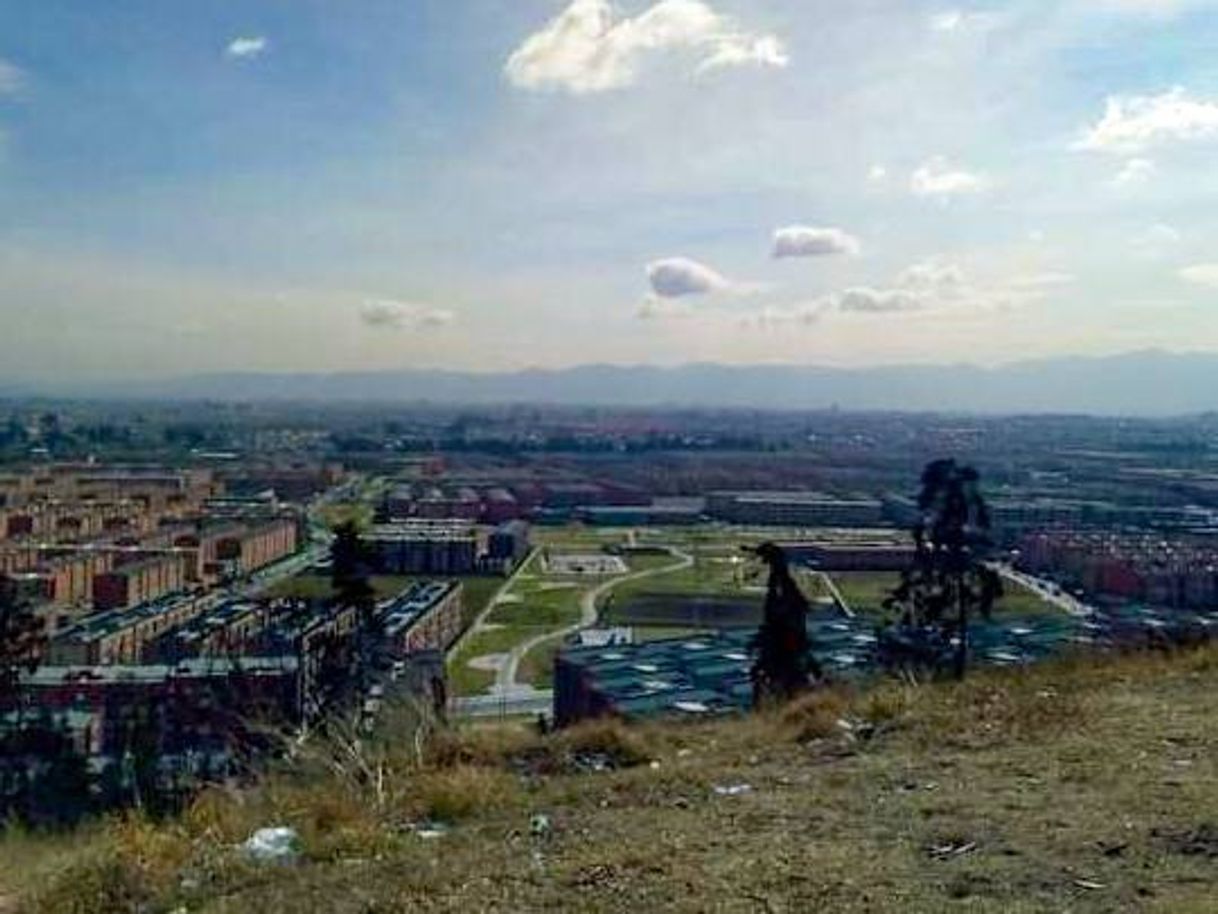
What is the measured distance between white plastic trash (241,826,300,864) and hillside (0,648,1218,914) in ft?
0.22

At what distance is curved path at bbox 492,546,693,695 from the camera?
19.4 metres

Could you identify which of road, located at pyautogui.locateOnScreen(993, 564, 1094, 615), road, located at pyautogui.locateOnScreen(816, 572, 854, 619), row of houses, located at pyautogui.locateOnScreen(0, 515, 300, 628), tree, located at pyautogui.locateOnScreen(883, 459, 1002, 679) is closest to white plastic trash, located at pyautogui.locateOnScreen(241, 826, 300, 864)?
tree, located at pyautogui.locateOnScreen(883, 459, 1002, 679)

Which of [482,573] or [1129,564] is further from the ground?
[1129,564]

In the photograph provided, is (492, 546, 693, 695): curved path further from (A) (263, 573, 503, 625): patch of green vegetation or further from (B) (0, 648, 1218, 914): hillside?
(B) (0, 648, 1218, 914): hillside

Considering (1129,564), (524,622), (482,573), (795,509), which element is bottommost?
(524,622)

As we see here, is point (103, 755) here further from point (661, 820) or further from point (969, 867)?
point (969, 867)

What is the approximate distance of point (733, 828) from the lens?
4195mm

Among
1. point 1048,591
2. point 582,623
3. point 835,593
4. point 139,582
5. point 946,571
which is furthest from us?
point 139,582

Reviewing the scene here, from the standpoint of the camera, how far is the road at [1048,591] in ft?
74.7

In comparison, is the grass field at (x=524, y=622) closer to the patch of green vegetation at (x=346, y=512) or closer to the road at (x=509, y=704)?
the road at (x=509, y=704)

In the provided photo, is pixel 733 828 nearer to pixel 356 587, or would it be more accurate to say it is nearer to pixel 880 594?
pixel 356 587

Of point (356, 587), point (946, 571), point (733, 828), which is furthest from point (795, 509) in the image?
point (733, 828)

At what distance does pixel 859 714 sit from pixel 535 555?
3105cm

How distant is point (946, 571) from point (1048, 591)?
43.8 ft
